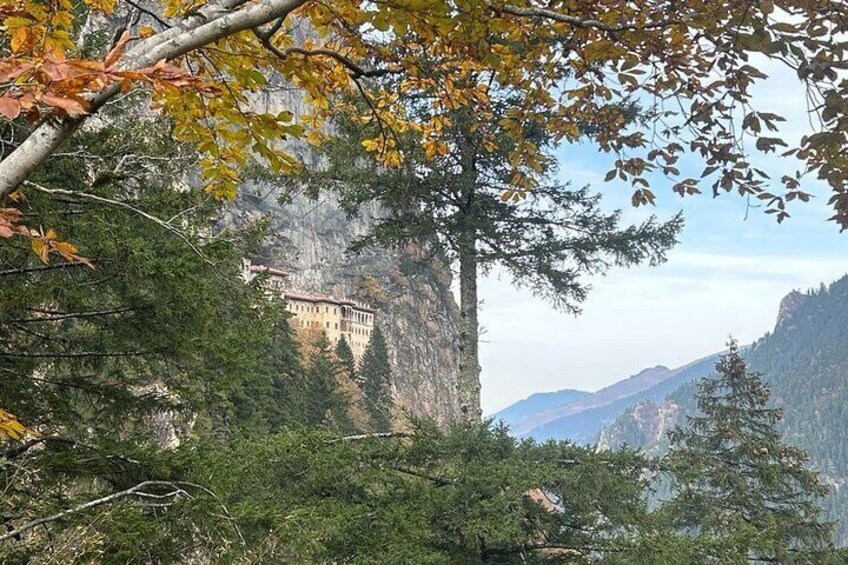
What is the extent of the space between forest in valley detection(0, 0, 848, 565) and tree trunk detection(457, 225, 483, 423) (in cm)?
4

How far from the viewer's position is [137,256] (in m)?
4.62

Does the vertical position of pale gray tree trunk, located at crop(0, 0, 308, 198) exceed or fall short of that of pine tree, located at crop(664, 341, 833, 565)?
it exceeds it


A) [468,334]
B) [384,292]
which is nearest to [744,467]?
[468,334]

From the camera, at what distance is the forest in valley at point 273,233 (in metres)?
2.53

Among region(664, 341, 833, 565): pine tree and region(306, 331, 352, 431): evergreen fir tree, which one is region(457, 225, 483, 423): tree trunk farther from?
region(306, 331, 352, 431): evergreen fir tree

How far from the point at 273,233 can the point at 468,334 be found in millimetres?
3383

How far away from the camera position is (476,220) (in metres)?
10.0

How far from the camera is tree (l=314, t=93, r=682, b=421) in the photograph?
31.5 ft

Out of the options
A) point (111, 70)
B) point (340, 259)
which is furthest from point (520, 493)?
point (340, 259)

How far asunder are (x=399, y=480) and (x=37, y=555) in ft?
13.7

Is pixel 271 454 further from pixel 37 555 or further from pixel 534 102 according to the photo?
pixel 534 102

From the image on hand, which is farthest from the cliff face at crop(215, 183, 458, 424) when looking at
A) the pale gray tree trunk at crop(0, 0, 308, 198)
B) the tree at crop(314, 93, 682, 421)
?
the pale gray tree trunk at crop(0, 0, 308, 198)

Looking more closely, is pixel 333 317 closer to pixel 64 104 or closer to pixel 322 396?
pixel 322 396

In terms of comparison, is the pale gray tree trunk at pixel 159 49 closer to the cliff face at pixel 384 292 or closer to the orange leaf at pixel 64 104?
the orange leaf at pixel 64 104
